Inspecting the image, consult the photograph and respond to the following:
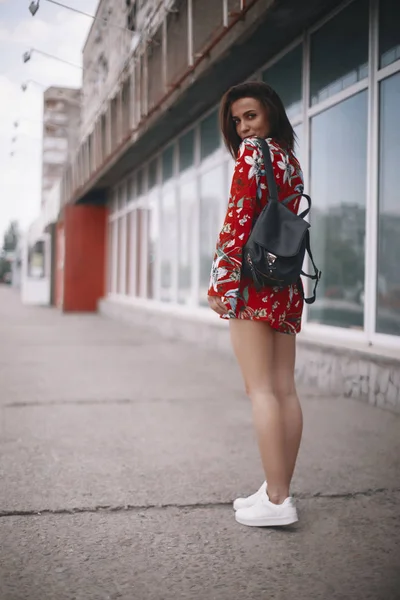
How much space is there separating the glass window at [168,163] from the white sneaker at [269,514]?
32.9 ft

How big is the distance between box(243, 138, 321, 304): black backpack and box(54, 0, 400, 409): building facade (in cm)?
265

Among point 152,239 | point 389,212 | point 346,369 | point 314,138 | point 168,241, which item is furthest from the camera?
point 152,239

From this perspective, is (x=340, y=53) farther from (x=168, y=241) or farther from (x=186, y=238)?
(x=168, y=241)

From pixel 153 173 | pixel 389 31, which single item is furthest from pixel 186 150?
pixel 389 31

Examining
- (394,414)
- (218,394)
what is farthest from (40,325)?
(394,414)

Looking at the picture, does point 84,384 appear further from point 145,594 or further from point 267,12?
point 145,594

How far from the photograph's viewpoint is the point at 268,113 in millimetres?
2689

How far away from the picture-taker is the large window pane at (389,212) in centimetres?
539

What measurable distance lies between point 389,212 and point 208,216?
16.1ft

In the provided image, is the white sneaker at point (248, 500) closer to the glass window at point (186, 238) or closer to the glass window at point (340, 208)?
the glass window at point (340, 208)

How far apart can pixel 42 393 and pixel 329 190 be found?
11.4 ft

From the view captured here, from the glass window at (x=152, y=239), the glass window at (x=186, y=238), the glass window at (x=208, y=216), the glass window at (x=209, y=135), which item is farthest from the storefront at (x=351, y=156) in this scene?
the glass window at (x=152, y=239)

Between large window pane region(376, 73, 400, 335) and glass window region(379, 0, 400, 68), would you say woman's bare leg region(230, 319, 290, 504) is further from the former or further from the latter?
glass window region(379, 0, 400, 68)

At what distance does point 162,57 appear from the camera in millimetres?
9492
